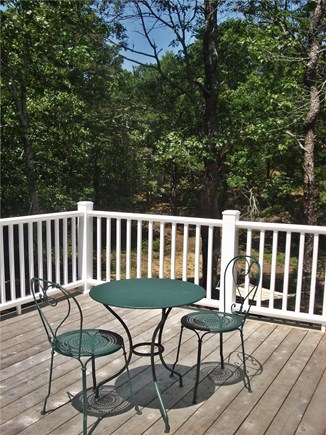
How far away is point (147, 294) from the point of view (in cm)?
253

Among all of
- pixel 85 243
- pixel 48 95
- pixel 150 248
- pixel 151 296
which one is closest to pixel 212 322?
pixel 151 296

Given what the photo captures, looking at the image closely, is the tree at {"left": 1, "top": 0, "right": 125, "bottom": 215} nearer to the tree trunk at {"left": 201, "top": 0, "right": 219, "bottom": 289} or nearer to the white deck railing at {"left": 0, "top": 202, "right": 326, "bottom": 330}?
the tree trunk at {"left": 201, "top": 0, "right": 219, "bottom": 289}

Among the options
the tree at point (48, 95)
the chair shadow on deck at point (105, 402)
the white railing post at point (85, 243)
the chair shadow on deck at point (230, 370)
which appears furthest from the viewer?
the tree at point (48, 95)

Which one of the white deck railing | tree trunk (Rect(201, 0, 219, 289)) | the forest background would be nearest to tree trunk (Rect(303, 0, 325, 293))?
the forest background

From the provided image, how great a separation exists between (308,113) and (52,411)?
701 centimetres

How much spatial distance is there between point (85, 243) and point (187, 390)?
2520 millimetres

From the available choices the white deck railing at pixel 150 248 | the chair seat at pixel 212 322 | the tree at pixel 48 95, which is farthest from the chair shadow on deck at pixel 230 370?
the tree at pixel 48 95

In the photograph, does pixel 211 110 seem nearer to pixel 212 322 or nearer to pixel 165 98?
pixel 165 98

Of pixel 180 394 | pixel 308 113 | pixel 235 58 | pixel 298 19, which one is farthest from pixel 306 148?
pixel 180 394

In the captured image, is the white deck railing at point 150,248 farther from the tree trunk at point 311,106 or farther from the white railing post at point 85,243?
the tree trunk at point 311,106

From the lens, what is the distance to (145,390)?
106 inches

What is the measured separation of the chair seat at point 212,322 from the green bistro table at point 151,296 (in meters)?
0.19

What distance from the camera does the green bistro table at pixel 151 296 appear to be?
7.60 ft

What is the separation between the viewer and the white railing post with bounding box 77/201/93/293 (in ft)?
15.7
